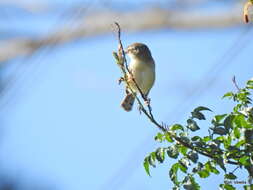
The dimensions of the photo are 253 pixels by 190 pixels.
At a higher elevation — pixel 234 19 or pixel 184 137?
pixel 234 19

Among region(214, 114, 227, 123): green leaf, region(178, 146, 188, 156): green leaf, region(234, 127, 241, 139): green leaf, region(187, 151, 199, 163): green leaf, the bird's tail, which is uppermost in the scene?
the bird's tail

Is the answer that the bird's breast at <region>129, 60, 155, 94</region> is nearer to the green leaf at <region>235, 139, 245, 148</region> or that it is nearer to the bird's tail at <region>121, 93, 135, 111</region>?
the bird's tail at <region>121, 93, 135, 111</region>

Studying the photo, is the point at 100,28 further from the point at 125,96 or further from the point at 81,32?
the point at 125,96

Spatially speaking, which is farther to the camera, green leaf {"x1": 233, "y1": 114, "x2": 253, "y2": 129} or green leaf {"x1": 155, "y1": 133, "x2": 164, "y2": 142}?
green leaf {"x1": 155, "y1": 133, "x2": 164, "y2": 142}

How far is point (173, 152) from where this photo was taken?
198 centimetres

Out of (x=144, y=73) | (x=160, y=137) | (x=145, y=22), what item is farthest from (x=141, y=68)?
(x=160, y=137)

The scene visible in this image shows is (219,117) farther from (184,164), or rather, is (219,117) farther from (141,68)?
(141,68)

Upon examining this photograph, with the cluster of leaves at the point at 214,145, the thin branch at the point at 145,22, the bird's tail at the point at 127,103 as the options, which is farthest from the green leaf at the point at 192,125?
the thin branch at the point at 145,22

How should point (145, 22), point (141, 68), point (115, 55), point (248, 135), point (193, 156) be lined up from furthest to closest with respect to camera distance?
point (145, 22) → point (141, 68) → point (115, 55) → point (193, 156) → point (248, 135)

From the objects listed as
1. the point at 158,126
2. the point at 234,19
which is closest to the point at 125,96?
the point at 234,19

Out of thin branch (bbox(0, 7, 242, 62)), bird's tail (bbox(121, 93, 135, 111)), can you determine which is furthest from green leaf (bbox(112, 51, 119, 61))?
thin branch (bbox(0, 7, 242, 62))

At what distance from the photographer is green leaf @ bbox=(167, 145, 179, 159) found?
1.98m

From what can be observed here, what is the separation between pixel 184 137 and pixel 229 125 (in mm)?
125

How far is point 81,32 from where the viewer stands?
19.2 feet
